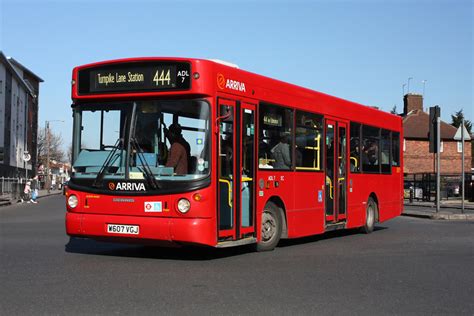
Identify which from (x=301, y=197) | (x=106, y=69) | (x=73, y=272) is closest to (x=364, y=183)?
(x=301, y=197)

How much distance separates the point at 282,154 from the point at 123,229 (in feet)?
11.5

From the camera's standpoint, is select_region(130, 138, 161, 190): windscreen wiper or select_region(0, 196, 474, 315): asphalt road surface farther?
select_region(130, 138, 161, 190): windscreen wiper

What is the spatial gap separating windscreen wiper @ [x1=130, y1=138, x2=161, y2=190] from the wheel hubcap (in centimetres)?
247

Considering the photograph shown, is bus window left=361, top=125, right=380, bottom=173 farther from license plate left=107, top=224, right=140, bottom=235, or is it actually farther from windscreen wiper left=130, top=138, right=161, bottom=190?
license plate left=107, top=224, right=140, bottom=235

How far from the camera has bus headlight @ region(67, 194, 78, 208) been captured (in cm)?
1034

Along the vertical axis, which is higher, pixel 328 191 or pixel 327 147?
pixel 327 147

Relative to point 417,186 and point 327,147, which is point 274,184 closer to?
point 327,147

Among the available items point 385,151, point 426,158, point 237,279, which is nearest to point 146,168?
point 237,279

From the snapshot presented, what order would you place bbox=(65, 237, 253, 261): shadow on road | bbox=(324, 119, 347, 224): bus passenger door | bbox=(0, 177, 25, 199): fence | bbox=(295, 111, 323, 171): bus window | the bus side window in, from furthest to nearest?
bbox=(0, 177, 25, 199): fence < the bus side window < bbox=(324, 119, 347, 224): bus passenger door < bbox=(295, 111, 323, 171): bus window < bbox=(65, 237, 253, 261): shadow on road

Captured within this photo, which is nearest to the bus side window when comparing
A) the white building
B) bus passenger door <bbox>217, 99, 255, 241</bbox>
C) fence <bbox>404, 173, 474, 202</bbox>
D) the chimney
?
bus passenger door <bbox>217, 99, 255, 241</bbox>

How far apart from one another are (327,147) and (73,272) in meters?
6.65

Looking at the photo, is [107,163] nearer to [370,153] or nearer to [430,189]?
[370,153]

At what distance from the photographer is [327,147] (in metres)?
13.8

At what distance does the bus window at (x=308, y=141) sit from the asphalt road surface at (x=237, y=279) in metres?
1.66
